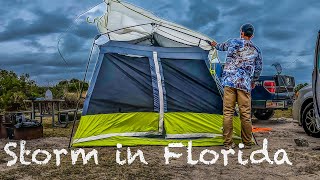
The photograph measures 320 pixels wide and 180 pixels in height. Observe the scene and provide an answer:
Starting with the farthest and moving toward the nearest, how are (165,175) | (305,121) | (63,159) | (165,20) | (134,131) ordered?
(305,121), (165,20), (134,131), (63,159), (165,175)

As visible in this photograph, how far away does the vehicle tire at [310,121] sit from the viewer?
342 inches

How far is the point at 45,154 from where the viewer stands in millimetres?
6871

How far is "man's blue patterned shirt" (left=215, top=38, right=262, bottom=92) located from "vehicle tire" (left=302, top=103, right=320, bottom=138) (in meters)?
2.33

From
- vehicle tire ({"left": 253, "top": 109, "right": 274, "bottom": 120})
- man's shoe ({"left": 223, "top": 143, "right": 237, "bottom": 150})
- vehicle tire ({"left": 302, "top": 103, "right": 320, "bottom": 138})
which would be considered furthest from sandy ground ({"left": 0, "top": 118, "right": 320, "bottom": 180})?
vehicle tire ({"left": 253, "top": 109, "right": 274, "bottom": 120})

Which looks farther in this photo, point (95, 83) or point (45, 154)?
point (95, 83)

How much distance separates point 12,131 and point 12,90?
26.6 feet

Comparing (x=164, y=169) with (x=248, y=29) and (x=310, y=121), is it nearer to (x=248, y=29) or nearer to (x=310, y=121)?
(x=248, y=29)

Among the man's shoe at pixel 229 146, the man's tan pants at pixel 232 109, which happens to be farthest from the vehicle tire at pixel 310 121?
the man's shoe at pixel 229 146

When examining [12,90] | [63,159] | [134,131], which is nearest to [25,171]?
[63,159]

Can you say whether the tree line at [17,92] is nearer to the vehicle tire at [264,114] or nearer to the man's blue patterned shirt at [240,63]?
the vehicle tire at [264,114]

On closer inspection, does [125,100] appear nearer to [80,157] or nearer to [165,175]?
[80,157]

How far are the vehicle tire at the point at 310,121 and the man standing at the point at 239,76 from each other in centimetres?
224

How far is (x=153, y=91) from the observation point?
7891 mm

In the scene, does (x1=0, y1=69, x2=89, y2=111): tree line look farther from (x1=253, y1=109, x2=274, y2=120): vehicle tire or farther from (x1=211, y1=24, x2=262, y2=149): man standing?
(x1=211, y1=24, x2=262, y2=149): man standing
